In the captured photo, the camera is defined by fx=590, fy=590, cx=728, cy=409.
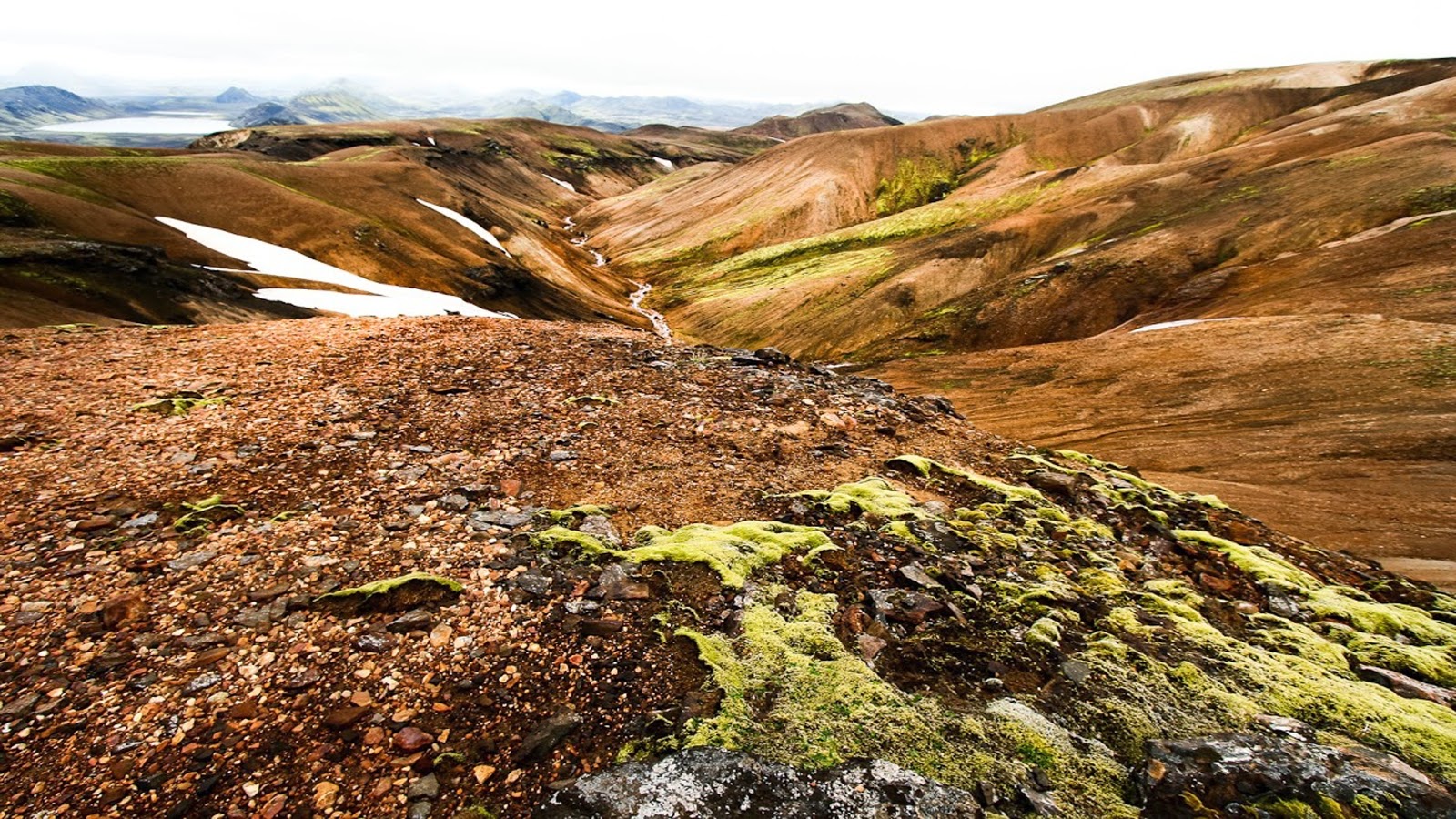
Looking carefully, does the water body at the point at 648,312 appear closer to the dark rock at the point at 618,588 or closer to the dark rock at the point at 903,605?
the dark rock at the point at 618,588

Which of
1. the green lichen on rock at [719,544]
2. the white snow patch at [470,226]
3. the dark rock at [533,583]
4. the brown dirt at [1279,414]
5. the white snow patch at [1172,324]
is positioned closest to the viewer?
the dark rock at [533,583]

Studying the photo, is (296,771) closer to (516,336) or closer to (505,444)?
(505,444)

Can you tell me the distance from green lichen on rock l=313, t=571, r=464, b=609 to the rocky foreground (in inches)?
1.9

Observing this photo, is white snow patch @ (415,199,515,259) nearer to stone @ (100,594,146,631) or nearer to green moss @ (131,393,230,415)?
green moss @ (131,393,230,415)

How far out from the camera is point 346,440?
12.4m

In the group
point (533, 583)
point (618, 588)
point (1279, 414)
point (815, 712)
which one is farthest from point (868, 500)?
point (1279, 414)

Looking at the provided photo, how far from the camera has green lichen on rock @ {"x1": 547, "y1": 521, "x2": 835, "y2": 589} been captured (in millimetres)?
9875

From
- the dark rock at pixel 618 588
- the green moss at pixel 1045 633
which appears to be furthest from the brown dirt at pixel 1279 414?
the dark rock at pixel 618 588

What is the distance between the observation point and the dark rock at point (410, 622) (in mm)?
7910

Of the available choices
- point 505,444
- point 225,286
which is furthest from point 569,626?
point 225,286

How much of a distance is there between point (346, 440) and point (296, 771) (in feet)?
25.8

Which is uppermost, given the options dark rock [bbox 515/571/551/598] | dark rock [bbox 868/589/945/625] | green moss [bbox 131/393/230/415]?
green moss [bbox 131/393/230/415]

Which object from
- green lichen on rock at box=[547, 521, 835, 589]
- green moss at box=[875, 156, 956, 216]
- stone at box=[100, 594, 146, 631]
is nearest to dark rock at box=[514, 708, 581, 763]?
green lichen on rock at box=[547, 521, 835, 589]

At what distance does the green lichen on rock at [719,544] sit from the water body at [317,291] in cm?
3511
